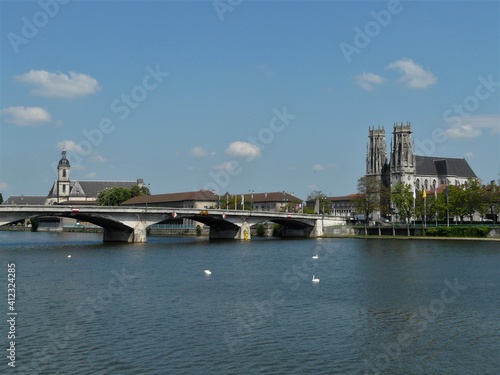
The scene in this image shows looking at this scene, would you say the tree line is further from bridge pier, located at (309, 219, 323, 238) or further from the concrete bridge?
bridge pier, located at (309, 219, 323, 238)

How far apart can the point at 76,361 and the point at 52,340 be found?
13.6 feet

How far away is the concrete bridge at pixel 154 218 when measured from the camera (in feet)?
308

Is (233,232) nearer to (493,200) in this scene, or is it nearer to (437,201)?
(437,201)

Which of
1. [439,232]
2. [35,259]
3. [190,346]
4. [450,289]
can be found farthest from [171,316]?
[439,232]

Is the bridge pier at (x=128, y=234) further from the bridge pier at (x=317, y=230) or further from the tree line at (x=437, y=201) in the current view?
the tree line at (x=437, y=201)

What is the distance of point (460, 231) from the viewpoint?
119m

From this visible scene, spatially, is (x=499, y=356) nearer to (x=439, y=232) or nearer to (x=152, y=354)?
(x=152, y=354)

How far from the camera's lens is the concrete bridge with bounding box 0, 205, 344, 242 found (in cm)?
9375

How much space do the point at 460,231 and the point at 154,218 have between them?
5351cm

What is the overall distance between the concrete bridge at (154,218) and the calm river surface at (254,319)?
1020 inches

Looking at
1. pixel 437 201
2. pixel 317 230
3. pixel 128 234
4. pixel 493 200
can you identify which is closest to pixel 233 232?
pixel 317 230

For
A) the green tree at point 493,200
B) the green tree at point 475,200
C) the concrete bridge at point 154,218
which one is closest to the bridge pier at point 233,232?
the concrete bridge at point 154,218

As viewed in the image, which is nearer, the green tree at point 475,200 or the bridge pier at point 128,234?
the bridge pier at point 128,234

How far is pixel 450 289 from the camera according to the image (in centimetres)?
5066
